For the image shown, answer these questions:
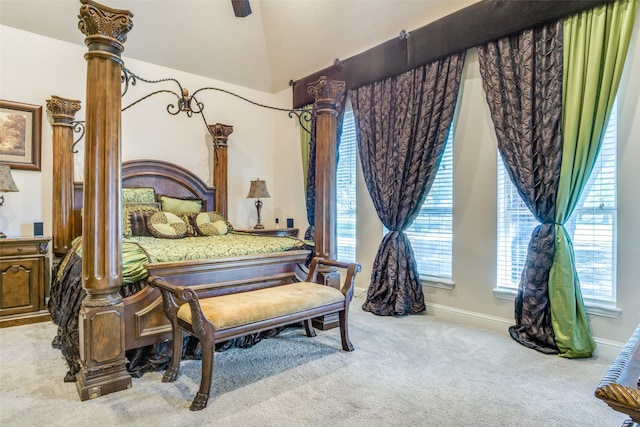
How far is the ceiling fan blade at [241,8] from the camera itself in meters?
4.11

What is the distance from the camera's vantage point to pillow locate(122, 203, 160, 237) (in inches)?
137

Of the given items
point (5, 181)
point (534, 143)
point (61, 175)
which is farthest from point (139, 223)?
point (534, 143)

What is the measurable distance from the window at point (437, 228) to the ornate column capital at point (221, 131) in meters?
2.70

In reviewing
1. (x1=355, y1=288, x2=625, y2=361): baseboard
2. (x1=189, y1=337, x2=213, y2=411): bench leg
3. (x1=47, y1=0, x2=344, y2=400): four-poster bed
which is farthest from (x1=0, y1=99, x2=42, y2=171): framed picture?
(x1=355, y1=288, x2=625, y2=361): baseboard

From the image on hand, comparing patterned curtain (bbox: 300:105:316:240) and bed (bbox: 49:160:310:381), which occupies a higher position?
patterned curtain (bbox: 300:105:316:240)

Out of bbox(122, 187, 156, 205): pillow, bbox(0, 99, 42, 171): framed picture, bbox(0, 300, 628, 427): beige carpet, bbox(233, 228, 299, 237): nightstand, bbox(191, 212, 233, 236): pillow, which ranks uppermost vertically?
bbox(0, 99, 42, 171): framed picture

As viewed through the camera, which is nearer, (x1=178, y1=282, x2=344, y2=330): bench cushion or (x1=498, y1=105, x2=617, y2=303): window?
(x1=178, y1=282, x2=344, y2=330): bench cushion

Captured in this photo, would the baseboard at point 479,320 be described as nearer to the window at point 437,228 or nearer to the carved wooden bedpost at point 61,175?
the window at point 437,228

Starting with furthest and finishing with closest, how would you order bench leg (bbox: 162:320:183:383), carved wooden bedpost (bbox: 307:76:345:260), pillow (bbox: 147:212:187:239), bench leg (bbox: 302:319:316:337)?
pillow (bbox: 147:212:187:239) → carved wooden bedpost (bbox: 307:76:345:260) → bench leg (bbox: 302:319:316:337) → bench leg (bbox: 162:320:183:383)

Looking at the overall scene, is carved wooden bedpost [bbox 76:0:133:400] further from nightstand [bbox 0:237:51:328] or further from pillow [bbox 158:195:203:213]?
pillow [bbox 158:195:203:213]

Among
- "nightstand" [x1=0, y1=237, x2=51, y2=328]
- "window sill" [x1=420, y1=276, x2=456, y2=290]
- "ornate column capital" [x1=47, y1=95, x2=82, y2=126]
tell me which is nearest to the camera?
"nightstand" [x1=0, y1=237, x2=51, y2=328]

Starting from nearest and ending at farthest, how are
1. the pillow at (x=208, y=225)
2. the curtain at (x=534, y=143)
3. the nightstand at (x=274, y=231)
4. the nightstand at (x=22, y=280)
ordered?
the curtain at (x=534, y=143), the nightstand at (x=22, y=280), the pillow at (x=208, y=225), the nightstand at (x=274, y=231)

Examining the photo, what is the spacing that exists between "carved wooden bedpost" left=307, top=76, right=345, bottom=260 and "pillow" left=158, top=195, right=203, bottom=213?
1875 mm

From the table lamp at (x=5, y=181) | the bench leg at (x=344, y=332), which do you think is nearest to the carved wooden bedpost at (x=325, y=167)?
the bench leg at (x=344, y=332)
